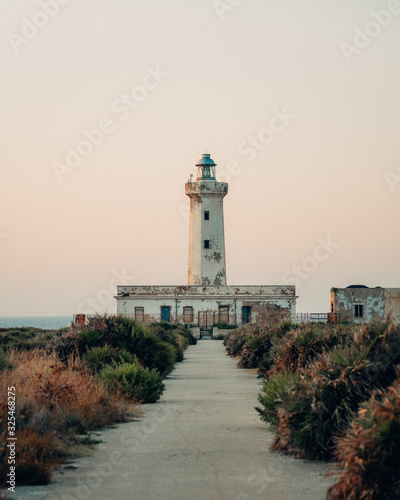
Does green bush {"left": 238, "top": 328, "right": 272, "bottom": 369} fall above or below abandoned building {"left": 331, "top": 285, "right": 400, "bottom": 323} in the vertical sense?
below

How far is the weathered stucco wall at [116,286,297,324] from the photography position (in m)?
63.2

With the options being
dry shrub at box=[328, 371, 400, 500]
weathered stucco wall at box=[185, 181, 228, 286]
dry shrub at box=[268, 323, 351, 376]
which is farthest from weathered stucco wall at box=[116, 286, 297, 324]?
dry shrub at box=[328, 371, 400, 500]

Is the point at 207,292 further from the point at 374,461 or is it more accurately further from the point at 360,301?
the point at 374,461

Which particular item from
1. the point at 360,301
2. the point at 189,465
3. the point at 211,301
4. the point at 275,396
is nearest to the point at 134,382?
→ the point at 275,396

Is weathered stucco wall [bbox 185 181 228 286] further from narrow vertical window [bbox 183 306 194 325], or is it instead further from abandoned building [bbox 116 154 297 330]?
narrow vertical window [bbox 183 306 194 325]

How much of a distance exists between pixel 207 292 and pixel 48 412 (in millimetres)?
53094

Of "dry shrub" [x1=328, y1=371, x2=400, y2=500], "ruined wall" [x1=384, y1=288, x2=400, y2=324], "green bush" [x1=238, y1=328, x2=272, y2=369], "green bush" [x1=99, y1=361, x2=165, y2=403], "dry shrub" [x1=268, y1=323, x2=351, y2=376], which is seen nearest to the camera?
"dry shrub" [x1=328, y1=371, x2=400, y2=500]

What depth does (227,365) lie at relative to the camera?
2659 centimetres

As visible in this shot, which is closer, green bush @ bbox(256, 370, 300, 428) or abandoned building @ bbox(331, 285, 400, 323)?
green bush @ bbox(256, 370, 300, 428)

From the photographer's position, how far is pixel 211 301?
63062 millimetres

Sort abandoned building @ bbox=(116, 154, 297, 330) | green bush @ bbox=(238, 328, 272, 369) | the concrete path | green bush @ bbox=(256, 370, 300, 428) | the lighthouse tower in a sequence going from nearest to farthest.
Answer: the concrete path
green bush @ bbox=(256, 370, 300, 428)
green bush @ bbox=(238, 328, 272, 369)
abandoned building @ bbox=(116, 154, 297, 330)
the lighthouse tower

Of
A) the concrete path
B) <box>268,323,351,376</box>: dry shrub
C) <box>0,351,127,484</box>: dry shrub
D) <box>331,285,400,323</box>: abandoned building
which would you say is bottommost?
the concrete path

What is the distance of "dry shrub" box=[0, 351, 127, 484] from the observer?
775cm

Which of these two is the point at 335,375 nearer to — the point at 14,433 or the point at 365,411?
the point at 365,411
